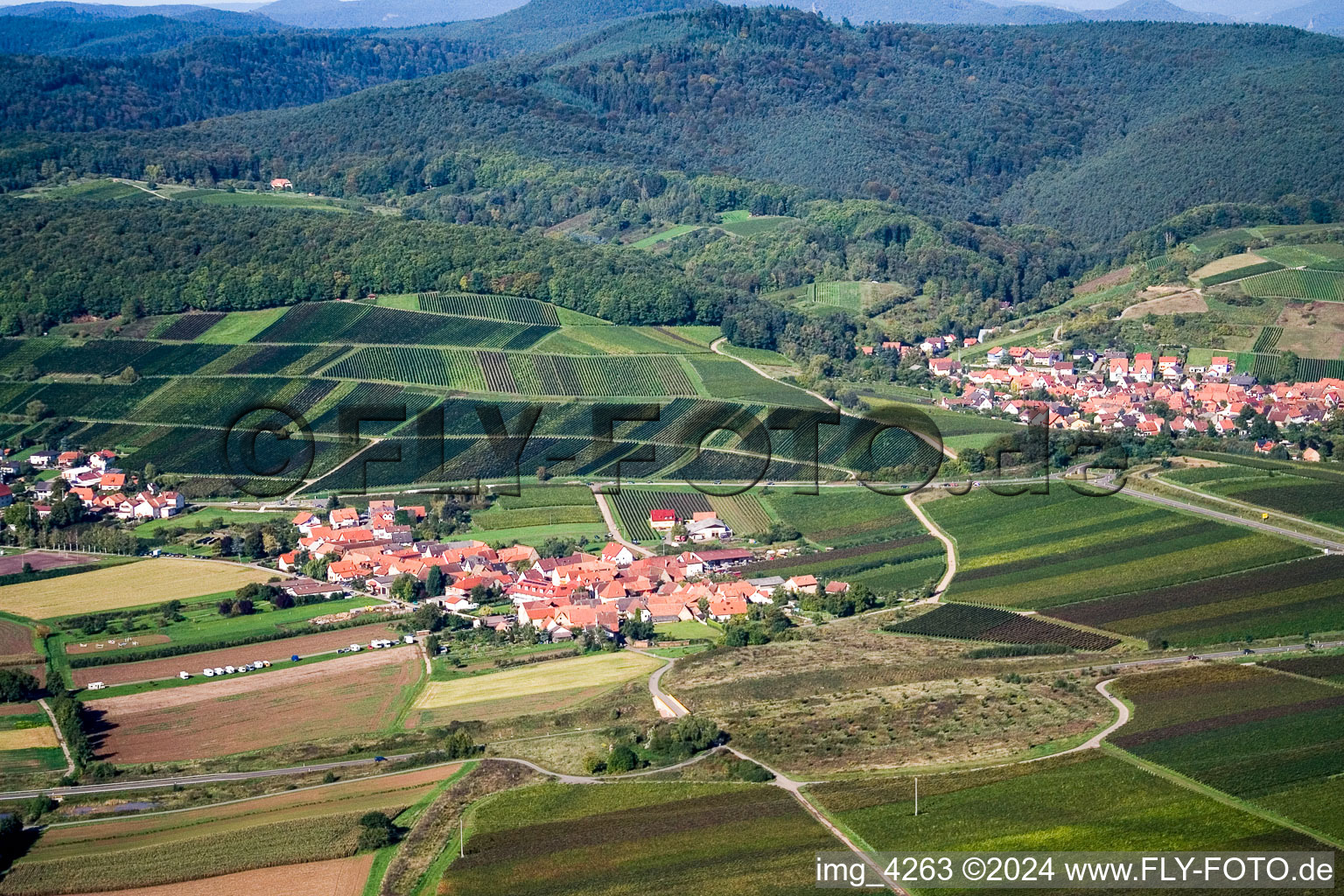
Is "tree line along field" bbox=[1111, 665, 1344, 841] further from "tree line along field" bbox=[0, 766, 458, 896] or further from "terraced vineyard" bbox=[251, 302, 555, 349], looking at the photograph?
"terraced vineyard" bbox=[251, 302, 555, 349]

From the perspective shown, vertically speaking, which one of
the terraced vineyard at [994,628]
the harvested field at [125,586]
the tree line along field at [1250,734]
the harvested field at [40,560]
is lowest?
the harvested field at [40,560]

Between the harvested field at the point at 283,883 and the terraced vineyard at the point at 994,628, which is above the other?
the harvested field at the point at 283,883

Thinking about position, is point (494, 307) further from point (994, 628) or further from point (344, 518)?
point (994, 628)

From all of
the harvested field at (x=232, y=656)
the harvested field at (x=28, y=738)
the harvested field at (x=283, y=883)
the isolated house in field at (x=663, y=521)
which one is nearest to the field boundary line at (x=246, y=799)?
the harvested field at (x=283, y=883)

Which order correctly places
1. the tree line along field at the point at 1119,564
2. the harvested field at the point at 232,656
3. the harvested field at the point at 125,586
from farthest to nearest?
the harvested field at the point at 125,586, the tree line along field at the point at 1119,564, the harvested field at the point at 232,656

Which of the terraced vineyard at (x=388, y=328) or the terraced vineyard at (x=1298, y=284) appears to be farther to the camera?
the terraced vineyard at (x=1298, y=284)

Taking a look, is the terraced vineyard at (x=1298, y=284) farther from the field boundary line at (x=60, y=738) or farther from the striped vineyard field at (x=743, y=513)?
the field boundary line at (x=60, y=738)
